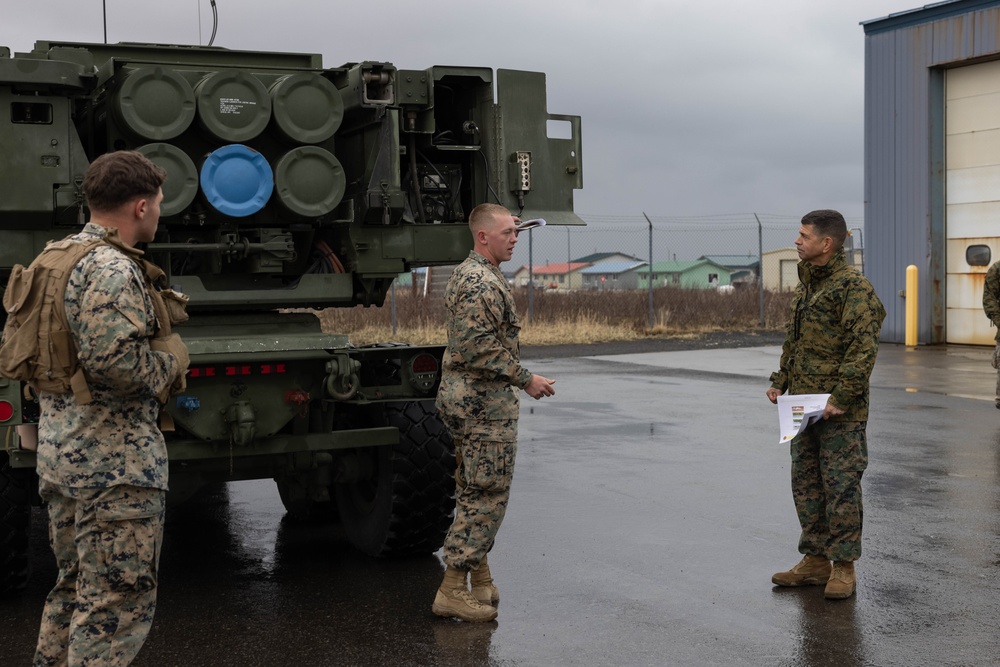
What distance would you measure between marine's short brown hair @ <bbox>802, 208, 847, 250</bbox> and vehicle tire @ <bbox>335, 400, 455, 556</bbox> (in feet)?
6.70

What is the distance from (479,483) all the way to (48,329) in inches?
82.7

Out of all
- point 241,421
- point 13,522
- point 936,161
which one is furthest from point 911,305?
point 13,522

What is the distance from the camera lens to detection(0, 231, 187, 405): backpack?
12.0ft

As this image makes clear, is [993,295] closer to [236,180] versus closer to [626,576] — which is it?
[626,576]

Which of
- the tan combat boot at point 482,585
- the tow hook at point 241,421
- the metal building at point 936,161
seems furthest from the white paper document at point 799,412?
the metal building at point 936,161

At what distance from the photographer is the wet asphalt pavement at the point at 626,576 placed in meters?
4.84

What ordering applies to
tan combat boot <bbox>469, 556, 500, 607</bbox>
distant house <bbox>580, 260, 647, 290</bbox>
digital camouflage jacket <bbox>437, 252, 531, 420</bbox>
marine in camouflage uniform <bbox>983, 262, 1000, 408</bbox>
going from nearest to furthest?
digital camouflage jacket <bbox>437, 252, 531, 420</bbox> < tan combat boot <bbox>469, 556, 500, 607</bbox> < marine in camouflage uniform <bbox>983, 262, 1000, 408</bbox> < distant house <bbox>580, 260, 647, 290</bbox>

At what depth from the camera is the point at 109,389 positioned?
370 cm

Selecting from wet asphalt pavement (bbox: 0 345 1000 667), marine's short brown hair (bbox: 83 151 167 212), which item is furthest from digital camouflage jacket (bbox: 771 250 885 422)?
marine's short brown hair (bbox: 83 151 167 212)

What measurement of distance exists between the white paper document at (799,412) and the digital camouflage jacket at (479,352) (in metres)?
1.23

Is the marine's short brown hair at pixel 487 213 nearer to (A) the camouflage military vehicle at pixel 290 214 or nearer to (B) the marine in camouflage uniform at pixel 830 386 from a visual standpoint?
(A) the camouflage military vehicle at pixel 290 214

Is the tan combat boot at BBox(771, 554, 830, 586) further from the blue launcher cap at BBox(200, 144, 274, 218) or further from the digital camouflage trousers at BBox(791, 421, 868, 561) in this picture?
the blue launcher cap at BBox(200, 144, 274, 218)

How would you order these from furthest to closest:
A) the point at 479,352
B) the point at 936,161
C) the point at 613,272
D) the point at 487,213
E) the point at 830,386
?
the point at 613,272
the point at 936,161
the point at 830,386
the point at 487,213
the point at 479,352

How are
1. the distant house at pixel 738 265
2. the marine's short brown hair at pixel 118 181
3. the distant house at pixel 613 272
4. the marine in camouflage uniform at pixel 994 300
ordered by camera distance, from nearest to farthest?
A: the marine's short brown hair at pixel 118 181
the marine in camouflage uniform at pixel 994 300
the distant house at pixel 613 272
the distant house at pixel 738 265
